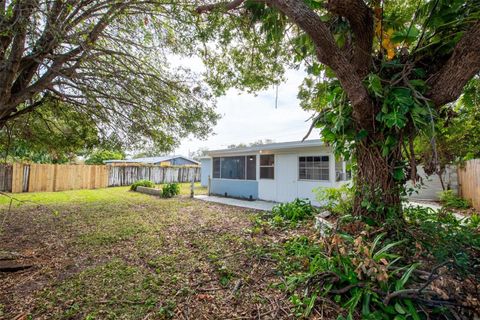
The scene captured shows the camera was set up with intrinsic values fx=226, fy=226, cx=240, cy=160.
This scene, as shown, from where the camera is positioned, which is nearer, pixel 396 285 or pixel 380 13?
pixel 396 285

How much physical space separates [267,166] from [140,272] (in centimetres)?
733

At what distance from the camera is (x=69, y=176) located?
13836 millimetres

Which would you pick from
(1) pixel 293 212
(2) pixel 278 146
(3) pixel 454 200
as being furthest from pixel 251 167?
(3) pixel 454 200

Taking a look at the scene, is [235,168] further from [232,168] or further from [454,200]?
[454,200]

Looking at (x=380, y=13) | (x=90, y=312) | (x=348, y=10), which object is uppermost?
(x=380, y=13)

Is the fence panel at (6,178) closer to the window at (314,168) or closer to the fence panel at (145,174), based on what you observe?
the fence panel at (145,174)

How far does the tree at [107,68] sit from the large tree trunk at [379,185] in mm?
4314

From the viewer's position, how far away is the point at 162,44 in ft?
18.1

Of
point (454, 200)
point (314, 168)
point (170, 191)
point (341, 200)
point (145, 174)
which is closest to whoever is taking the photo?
point (341, 200)

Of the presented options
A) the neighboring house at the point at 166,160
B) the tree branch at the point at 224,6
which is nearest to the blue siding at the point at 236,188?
the tree branch at the point at 224,6

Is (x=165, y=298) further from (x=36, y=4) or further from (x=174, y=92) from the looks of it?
(x=174, y=92)

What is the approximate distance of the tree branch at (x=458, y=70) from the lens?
2363mm

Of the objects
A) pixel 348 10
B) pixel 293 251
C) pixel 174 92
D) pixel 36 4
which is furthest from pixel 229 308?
pixel 174 92

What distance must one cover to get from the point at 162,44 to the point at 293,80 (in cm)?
334
